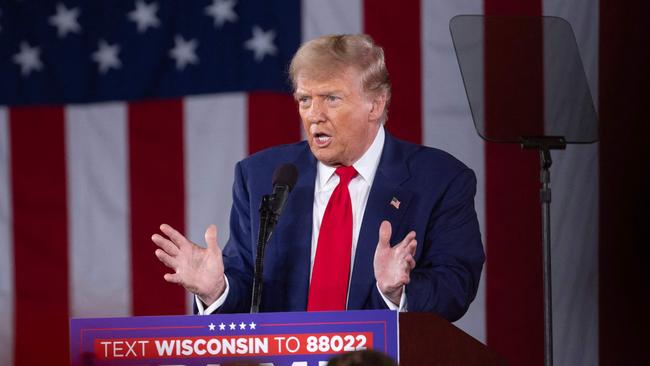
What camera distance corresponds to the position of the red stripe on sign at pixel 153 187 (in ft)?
12.9

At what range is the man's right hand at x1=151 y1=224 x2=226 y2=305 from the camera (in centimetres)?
216

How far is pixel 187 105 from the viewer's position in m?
3.92

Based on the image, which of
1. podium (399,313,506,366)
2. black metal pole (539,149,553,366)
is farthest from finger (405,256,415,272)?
black metal pole (539,149,553,366)

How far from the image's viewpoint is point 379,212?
8.75ft

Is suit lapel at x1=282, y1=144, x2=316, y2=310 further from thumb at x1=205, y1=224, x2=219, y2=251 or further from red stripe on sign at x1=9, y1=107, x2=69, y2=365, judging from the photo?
red stripe on sign at x1=9, y1=107, x2=69, y2=365

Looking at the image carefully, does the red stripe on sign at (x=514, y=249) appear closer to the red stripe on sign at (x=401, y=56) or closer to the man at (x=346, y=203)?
the red stripe on sign at (x=401, y=56)

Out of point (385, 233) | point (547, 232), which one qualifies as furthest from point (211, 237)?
point (547, 232)

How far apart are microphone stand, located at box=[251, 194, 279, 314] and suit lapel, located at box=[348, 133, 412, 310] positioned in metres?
0.51

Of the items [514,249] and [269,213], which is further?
[514,249]

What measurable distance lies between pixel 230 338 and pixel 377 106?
1.16m

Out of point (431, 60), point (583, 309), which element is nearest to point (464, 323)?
point (583, 309)

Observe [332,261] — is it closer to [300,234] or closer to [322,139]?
[300,234]

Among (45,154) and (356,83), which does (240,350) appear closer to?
(356,83)

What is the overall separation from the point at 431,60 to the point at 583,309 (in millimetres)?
1142
